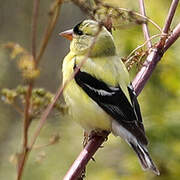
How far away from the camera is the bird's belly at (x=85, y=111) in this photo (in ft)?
10.4

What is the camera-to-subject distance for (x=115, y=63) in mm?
3312

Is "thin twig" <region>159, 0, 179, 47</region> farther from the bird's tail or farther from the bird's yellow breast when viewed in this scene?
the bird's yellow breast

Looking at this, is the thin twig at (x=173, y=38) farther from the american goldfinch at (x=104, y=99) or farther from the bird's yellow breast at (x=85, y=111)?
the bird's yellow breast at (x=85, y=111)

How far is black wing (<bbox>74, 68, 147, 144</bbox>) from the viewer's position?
3.06 metres

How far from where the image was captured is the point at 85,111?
3189 millimetres

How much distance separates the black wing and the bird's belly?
30mm

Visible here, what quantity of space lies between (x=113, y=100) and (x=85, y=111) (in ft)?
0.59

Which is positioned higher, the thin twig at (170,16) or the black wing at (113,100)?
the thin twig at (170,16)

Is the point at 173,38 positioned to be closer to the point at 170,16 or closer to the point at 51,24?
the point at 170,16

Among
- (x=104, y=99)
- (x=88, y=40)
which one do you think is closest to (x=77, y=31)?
(x=88, y=40)

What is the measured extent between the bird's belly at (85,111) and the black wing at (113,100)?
3 cm

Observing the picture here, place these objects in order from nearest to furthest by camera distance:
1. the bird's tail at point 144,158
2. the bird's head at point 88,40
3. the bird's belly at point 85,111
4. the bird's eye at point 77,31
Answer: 1. the bird's tail at point 144,158
2. the bird's belly at point 85,111
3. the bird's head at point 88,40
4. the bird's eye at point 77,31

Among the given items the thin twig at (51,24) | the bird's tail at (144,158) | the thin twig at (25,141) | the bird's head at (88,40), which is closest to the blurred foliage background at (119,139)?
the thin twig at (25,141)

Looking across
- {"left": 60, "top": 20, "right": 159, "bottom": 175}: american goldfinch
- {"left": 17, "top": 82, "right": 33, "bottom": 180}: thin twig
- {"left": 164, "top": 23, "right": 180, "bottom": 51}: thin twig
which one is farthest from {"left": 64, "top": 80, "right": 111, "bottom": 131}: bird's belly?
{"left": 17, "top": 82, "right": 33, "bottom": 180}: thin twig
